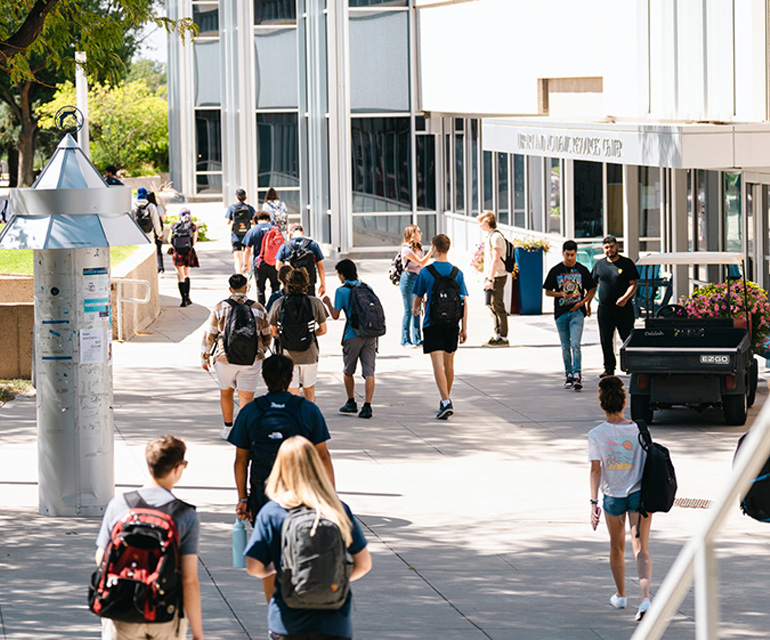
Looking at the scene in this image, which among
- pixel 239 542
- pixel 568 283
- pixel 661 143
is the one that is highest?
pixel 661 143

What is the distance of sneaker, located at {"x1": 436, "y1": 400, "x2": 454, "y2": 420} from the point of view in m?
13.6

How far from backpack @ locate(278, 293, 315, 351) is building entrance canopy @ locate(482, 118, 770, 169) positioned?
17.8 feet

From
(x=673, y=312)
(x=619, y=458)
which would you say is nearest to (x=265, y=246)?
(x=673, y=312)

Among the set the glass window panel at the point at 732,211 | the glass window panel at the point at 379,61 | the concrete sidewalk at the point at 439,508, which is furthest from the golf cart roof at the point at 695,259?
the glass window panel at the point at 379,61

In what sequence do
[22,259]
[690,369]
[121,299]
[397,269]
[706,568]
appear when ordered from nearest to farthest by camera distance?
[706,568]
[690,369]
[397,269]
[121,299]
[22,259]

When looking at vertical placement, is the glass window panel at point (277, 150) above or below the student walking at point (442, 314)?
above

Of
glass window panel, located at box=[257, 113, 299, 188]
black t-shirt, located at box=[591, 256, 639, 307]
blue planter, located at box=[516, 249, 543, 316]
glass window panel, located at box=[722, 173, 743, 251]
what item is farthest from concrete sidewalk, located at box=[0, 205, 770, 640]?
glass window panel, located at box=[257, 113, 299, 188]

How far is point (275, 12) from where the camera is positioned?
4081 cm

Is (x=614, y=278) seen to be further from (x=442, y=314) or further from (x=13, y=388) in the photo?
(x=13, y=388)

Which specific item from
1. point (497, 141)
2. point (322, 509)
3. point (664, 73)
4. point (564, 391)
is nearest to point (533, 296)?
point (497, 141)

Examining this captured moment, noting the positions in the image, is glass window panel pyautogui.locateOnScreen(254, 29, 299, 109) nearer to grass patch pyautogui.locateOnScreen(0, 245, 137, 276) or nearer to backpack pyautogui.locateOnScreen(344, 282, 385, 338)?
grass patch pyautogui.locateOnScreen(0, 245, 137, 276)

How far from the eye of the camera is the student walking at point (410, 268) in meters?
17.5

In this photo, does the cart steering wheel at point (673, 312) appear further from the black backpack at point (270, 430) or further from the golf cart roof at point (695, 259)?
the black backpack at point (270, 430)

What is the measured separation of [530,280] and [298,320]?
10.5 m
